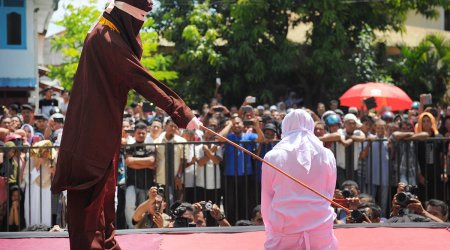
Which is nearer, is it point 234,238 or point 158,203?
point 234,238

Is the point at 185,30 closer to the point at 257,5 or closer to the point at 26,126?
the point at 257,5

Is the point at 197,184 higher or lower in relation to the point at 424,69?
lower

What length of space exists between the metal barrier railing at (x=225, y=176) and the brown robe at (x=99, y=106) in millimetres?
3475

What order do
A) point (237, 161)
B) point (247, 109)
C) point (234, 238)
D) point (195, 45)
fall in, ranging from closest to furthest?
point (234, 238) < point (237, 161) < point (247, 109) < point (195, 45)

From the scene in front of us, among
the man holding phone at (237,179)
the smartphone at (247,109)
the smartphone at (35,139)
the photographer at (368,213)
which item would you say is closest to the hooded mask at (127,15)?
the photographer at (368,213)

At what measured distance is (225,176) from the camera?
945cm

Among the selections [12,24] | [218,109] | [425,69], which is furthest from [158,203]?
[425,69]

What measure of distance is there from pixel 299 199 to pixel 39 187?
430 cm

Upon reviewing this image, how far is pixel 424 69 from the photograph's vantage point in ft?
80.7

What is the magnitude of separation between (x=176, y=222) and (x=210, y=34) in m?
15.9

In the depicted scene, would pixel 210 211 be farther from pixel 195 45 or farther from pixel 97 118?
pixel 195 45

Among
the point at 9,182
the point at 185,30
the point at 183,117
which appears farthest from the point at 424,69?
the point at 183,117

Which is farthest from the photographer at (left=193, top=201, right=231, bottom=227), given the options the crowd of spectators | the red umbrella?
the red umbrella

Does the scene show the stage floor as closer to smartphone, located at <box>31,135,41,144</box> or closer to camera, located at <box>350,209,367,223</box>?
camera, located at <box>350,209,367,223</box>
